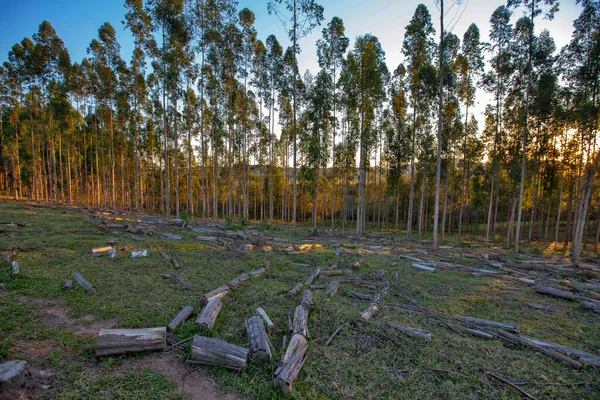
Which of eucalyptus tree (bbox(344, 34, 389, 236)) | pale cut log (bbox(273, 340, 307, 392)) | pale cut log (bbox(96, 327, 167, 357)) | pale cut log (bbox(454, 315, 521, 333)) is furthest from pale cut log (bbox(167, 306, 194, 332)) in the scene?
eucalyptus tree (bbox(344, 34, 389, 236))

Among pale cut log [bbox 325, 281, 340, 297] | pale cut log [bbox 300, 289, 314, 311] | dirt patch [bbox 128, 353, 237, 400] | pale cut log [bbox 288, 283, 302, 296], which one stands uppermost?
pale cut log [bbox 300, 289, 314, 311]

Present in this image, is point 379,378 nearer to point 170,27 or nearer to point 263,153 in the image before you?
point 170,27

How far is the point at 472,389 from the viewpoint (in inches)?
132

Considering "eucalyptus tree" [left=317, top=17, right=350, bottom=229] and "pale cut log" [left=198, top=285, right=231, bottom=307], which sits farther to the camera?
"eucalyptus tree" [left=317, top=17, right=350, bottom=229]

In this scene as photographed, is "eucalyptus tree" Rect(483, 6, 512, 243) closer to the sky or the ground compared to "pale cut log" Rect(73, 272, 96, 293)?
closer to the sky

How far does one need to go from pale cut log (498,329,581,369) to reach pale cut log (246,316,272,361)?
4.72m

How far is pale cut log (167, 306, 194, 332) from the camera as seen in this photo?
13.9 feet

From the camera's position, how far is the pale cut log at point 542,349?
3.97 metres

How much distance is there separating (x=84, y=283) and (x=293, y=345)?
5648 millimetres

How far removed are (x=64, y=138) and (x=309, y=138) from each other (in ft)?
109

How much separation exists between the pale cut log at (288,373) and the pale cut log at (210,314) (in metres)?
1.69

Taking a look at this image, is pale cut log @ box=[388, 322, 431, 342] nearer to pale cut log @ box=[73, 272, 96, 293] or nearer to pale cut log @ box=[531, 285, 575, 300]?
pale cut log @ box=[531, 285, 575, 300]

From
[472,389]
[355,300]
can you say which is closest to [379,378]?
[472,389]

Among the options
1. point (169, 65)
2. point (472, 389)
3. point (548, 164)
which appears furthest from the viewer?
point (548, 164)
